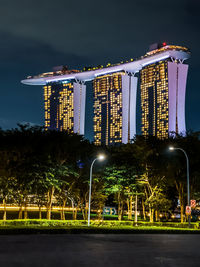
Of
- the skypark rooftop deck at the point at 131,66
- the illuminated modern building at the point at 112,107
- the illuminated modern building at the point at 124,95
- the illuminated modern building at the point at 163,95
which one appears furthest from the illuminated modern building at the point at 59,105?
the illuminated modern building at the point at 163,95

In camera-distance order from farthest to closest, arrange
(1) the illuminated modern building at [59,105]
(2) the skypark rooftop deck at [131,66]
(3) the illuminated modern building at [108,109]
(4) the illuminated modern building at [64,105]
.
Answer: (1) the illuminated modern building at [59,105] < (4) the illuminated modern building at [64,105] < (3) the illuminated modern building at [108,109] < (2) the skypark rooftop deck at [131,66]

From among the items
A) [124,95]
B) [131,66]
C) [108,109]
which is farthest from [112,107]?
[131,66]

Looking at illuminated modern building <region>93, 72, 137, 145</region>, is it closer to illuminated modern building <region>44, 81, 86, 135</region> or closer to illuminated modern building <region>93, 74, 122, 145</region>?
illuminated modern building <region>93, 74, 122, 145</region>

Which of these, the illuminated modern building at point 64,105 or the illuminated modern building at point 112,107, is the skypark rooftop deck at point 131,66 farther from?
the illuminated modern building at point 64,105

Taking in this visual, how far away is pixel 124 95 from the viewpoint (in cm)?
12331

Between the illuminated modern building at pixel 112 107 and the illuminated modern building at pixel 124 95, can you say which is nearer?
the illuminated modern building at pixel 124 95

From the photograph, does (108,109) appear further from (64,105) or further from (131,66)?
(131,66)

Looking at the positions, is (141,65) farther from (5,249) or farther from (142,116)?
(5,249)

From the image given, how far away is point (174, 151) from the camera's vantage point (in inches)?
1519

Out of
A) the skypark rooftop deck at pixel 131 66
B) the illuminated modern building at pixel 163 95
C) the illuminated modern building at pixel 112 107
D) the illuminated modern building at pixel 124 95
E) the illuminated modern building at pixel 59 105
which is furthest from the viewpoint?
the illuminated modern building at pixel 59 105

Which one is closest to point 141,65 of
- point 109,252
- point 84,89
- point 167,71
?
point 167,71

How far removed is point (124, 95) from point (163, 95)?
14852 mm

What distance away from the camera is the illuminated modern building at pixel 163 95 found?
102000mm

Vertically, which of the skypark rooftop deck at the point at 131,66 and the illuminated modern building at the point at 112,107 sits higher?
the skypark rooftop deck at the point at 131,66
